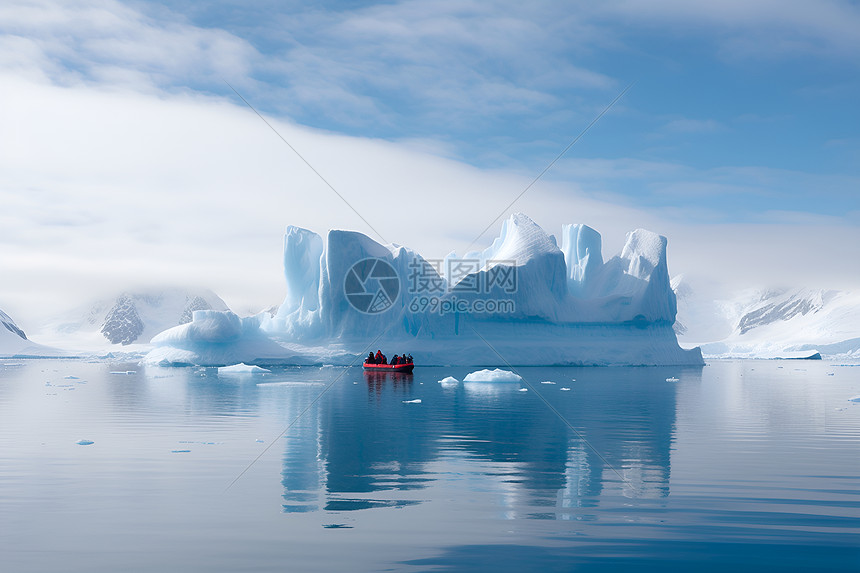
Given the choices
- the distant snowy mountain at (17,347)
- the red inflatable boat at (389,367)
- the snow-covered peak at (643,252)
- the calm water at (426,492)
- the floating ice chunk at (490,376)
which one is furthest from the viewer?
the distant snowy mountain at (17,347)

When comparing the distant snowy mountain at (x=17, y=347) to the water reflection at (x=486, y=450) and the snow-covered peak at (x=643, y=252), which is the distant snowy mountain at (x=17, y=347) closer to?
the snow-covered peak at (x=643, y=252)

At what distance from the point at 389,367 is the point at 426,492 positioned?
1103 inches

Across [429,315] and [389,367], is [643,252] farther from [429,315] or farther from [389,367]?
[389,367]

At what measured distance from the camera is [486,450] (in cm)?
1041

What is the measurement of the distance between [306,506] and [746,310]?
8232 inches

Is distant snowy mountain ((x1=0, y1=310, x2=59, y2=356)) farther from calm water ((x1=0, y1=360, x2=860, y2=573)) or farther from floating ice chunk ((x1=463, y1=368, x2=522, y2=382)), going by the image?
calm water ((x1=0, y1=360, x2=860, y2=573))

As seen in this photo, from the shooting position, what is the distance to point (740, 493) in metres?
7.44

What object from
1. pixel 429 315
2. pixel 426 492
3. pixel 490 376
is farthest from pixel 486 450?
pixel 429 315

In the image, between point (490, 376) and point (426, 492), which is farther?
point (490, 376)

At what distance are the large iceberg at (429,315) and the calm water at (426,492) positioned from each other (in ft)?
75.8

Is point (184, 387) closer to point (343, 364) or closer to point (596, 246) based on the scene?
point (343, 364)

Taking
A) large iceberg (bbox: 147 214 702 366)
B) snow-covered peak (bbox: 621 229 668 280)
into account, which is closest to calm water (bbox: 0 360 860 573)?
large iceberg (bbox: 147 214 702 366)

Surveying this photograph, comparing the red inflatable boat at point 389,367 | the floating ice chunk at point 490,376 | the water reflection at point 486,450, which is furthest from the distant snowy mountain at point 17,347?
the water reflection at point 486,450

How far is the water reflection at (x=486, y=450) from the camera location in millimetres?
7328
